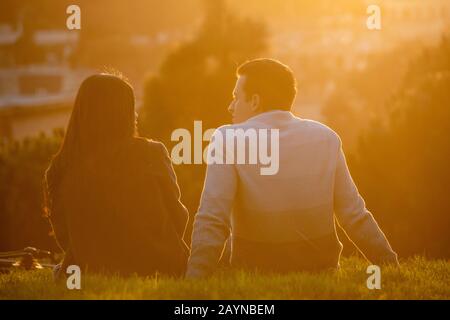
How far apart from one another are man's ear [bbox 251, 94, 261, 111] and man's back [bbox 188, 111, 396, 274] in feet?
0.32

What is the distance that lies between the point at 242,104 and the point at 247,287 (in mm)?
1073

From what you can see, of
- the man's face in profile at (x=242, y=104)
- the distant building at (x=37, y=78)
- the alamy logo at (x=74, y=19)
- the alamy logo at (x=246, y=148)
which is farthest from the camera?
the distant building at (x=37, y=78)

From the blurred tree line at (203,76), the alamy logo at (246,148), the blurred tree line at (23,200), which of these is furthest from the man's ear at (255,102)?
the blurred tree line at (203,76)

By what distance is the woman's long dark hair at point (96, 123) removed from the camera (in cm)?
482

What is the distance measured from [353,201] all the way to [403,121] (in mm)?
11962

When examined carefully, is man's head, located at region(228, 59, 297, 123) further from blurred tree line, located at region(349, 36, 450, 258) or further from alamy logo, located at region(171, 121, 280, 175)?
blurred tree line, located at region(349, 36, 450, 258)

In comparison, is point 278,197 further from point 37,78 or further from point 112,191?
point 37,78

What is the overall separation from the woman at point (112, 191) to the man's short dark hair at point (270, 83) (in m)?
0.67

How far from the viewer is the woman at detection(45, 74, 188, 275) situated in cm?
484

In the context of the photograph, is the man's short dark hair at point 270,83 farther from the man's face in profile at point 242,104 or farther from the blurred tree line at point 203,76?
Result: the blurred tree line at point 203,76

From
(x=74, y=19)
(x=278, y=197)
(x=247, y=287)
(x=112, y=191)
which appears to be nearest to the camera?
(x=247, y=287)

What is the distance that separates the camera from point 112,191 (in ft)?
16.2

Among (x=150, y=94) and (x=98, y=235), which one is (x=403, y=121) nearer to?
(x=150, y=94)

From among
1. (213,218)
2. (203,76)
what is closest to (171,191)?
(213,218)
